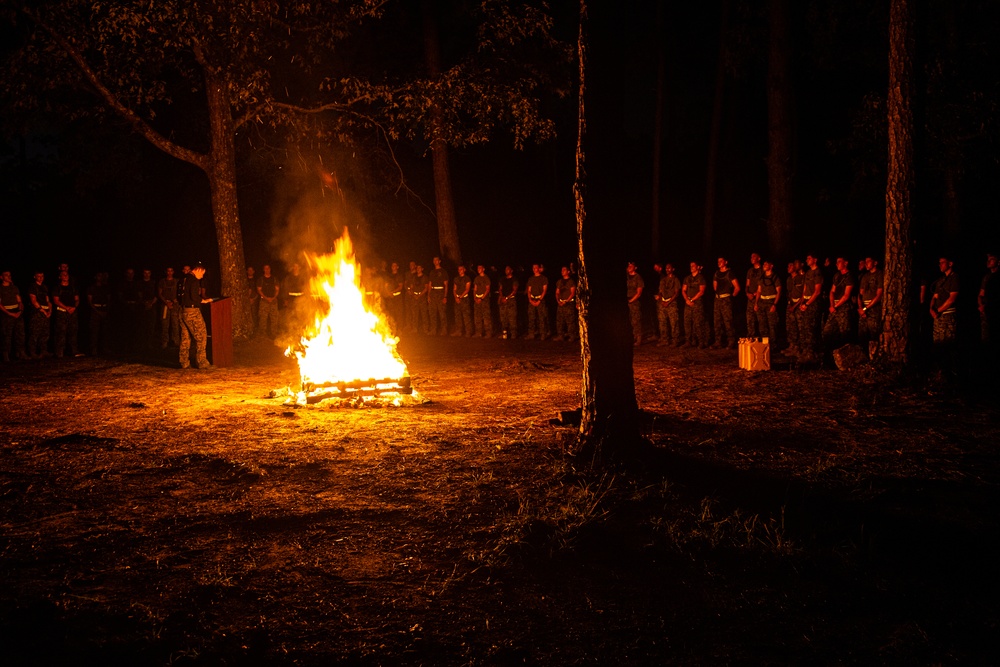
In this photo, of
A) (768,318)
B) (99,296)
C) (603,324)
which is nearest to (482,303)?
(768,318)

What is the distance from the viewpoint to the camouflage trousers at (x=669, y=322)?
18.2 metres

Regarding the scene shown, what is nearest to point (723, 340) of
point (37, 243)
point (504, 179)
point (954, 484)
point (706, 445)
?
point (706, 445)

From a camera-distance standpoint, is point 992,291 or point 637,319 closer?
point 992,291

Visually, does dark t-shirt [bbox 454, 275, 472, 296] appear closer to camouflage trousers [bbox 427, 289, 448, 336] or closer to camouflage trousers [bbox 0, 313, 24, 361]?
camouflage trousers [bbox 427, 289, 448, 336]

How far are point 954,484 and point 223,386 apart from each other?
36.0 ft

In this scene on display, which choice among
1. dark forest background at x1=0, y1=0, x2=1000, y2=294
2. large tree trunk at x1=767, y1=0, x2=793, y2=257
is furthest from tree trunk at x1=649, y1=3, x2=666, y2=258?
large tree trunk at x1=767, y1=0, x2=793, y2=257

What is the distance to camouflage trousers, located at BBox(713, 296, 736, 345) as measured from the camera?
56.2ft

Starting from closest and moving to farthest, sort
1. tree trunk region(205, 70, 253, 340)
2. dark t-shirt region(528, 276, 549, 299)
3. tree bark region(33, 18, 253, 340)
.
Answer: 1. tree bark region(33, 18, 253, 340)
2. tree trunk region(205, 70, 253, 340)
3. dark t-shirt region(528, 276, 549, 299)

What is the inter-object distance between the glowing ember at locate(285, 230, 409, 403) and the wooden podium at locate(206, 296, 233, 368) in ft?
8.21

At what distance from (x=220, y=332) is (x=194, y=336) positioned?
1.63ft

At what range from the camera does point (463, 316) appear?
21.5m

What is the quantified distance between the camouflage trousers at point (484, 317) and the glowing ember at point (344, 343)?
22.9ft

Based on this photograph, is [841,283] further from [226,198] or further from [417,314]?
[226,198]

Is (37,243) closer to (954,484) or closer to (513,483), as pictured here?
(513,483)
